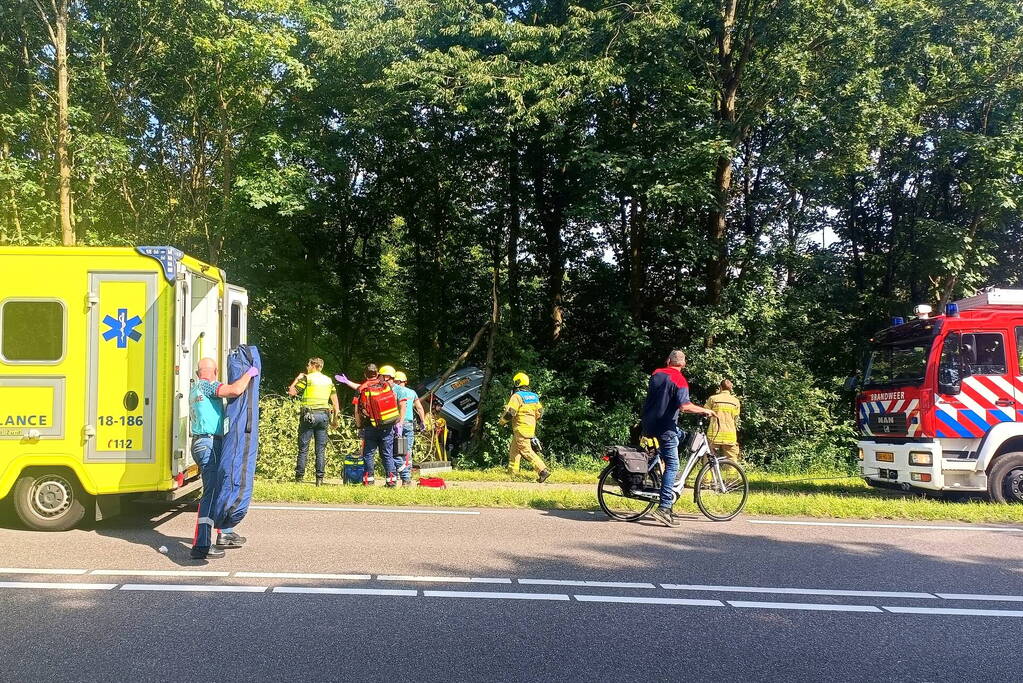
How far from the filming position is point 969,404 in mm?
11508

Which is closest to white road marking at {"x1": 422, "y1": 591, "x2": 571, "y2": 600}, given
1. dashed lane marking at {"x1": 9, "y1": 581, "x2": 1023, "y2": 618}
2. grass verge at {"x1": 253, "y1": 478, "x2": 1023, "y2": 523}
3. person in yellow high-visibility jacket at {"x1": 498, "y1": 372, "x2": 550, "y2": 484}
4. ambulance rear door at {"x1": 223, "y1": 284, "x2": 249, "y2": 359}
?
dashed lane marking at {"x1": 9, "y1": 581, "x2": 1023, "y2": 618}

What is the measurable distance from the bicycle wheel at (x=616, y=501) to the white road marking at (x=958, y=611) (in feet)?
11.6

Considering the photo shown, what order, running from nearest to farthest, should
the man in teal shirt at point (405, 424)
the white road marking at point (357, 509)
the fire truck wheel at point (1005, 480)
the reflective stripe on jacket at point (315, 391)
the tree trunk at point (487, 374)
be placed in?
the white road marking at point (357, 509), the fire truck wheel at point (1005, 480), the man in teal shirt at point (405, 424), the reflective stripe on jacket at point (315, 391), the tree trunk at point (487, 374)

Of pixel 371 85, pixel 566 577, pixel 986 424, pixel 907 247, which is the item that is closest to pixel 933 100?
pixel 907 247

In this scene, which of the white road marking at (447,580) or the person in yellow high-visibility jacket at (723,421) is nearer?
the white road marking at (447,580)

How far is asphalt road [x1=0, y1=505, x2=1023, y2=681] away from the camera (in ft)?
15.0

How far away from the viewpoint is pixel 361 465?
40.2ft

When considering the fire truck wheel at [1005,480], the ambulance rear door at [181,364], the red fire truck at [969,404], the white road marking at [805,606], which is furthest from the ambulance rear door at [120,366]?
the fire truck wheel at [1005,480]

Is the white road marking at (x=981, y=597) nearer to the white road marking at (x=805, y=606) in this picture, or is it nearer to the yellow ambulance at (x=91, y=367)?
the white road marking at (x=805, y=606)

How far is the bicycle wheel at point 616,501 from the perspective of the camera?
9312 millimetres

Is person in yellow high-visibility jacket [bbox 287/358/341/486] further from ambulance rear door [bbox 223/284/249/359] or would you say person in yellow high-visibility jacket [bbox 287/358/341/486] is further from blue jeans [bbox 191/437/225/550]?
blue jeans [bbox 191/437/225/550]

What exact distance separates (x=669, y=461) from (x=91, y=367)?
5.98m

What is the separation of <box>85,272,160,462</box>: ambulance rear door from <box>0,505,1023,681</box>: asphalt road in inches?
34.5

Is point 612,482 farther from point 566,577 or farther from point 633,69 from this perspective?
point 633,69
